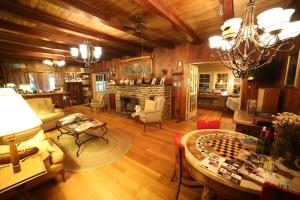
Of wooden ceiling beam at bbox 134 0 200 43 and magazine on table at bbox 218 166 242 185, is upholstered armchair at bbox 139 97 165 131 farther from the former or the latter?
magazine on table at bbox 218 166 242 185

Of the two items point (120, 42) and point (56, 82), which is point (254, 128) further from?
point (56, 82)

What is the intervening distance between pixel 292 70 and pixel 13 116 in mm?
3564

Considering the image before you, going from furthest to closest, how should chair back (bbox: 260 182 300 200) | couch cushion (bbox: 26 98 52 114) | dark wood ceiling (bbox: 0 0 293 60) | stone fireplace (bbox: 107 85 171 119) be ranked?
stone fireplace (bbox: 107 85 171 119), couch cushion (bbox: 26 98 52 114), dark wood ceiling (bbox: 0 0 293 60), chair back (bbox: 260 182 300 200)

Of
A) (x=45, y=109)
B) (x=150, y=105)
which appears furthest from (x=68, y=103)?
(x=150, y=105)

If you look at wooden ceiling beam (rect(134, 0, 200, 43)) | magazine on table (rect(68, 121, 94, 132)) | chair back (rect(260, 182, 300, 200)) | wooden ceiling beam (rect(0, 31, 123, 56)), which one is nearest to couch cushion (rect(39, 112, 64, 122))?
magazine on table (rect(68, 121, 94, 132))

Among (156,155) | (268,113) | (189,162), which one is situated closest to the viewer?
(189,162)

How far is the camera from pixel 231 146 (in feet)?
4.92

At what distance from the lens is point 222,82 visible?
6750 millimetres

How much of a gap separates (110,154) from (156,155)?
93 cm

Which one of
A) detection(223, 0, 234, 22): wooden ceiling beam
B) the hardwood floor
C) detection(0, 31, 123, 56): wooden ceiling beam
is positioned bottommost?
the hardwood floor

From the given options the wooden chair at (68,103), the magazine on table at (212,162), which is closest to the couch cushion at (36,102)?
the wooden chair at (68,103)

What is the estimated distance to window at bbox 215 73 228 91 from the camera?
261 inches

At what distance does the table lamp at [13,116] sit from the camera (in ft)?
3.01

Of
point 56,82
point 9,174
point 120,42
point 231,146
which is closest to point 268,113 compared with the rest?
point 231,146
